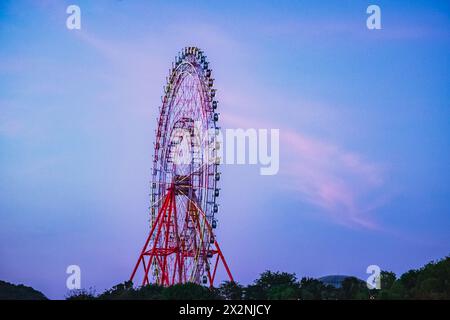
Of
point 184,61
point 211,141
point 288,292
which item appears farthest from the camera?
point 184,61

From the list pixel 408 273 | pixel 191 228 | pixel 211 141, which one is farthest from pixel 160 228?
pixel 408 273

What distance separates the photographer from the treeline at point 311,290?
105ft

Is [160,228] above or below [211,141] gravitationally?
below

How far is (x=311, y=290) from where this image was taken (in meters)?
35.4

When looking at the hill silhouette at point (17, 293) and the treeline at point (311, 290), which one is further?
the hill silhouette at point (17, 293)

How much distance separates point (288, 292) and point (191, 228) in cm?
699

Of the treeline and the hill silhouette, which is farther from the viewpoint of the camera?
the hill silhouette

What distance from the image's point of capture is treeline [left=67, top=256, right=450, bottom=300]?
1262 inches

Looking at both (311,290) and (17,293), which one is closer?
(311,290)
